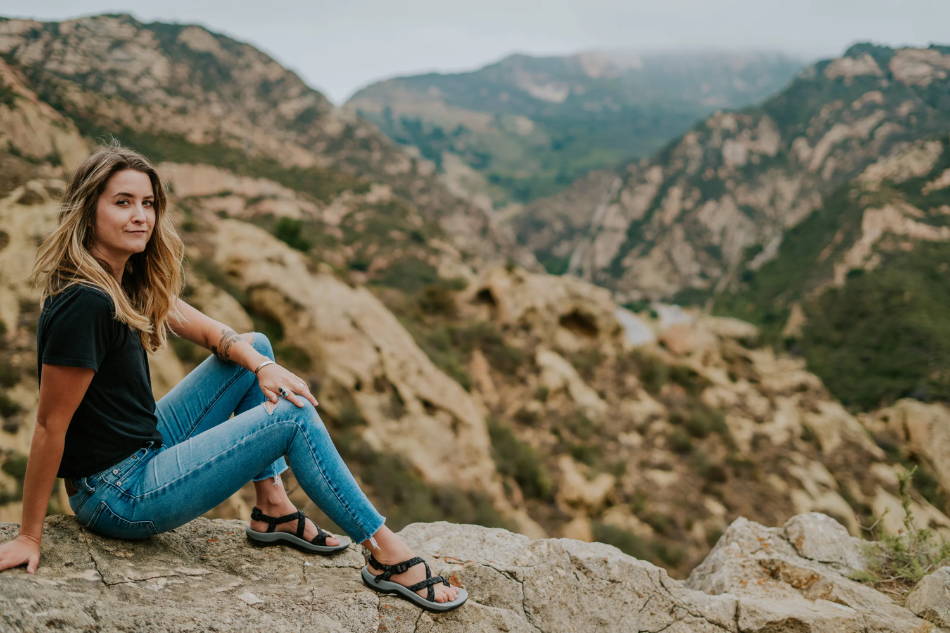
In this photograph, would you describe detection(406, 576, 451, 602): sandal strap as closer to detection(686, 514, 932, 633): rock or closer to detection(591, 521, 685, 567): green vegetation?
detection(686, 514, 932, 633): rock

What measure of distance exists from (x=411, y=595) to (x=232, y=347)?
1506mm

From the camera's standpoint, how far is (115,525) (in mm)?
2391

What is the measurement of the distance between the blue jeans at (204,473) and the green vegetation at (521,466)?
9247 mm

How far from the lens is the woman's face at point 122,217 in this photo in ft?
7.49

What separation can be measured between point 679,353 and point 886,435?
1021 cm

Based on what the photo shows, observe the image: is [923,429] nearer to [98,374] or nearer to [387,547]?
Result: [387,547]

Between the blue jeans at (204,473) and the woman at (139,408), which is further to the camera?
the blue jeans at (204,473)

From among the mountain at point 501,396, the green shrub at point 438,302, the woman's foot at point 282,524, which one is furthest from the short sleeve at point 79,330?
the green shrub at point 438,302

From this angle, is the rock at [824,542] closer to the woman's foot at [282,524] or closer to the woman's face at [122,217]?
the woman's foot at [282,524]

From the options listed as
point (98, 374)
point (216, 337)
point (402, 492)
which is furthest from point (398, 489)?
point (98, 374)

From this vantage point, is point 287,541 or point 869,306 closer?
point 287,541

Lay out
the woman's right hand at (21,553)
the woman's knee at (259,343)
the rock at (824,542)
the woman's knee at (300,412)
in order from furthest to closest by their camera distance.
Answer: the rock at (824,542) < the woman's knee at (259,343) < the woman's knee at (300,412) < the woman's right hand at (21,553)

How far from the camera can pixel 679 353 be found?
22141mm

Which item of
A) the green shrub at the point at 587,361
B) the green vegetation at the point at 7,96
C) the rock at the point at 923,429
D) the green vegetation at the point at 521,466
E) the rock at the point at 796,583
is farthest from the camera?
the rock at the point at 923,429
